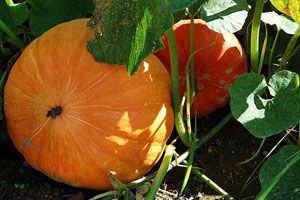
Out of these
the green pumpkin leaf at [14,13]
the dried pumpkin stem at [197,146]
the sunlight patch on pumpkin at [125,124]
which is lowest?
the dried pumpkin stem at [197,146]

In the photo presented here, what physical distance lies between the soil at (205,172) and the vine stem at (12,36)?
35cm

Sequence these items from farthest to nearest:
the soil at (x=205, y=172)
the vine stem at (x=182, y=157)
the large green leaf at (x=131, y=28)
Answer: the soil at (x=205, y=172) < the vine stem at (x=182, y=157) < the large green leaf at (x=131, y=28)

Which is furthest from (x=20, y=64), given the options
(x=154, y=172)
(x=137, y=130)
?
(x=154, y=172)

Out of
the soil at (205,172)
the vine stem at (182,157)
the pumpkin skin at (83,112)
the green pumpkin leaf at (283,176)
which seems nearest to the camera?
the green pumpkin leaf at (283,176)

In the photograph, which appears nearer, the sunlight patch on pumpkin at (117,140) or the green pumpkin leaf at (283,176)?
the green pumpkin leaf at (283,176)

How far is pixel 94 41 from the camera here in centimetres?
179

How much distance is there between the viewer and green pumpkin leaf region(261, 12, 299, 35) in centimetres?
190

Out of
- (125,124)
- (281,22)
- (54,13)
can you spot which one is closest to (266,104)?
(281,22)

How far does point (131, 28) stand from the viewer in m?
1.60

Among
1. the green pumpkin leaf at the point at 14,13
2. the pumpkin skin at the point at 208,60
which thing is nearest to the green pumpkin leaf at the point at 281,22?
the pumpkin skin at the point at 208,60

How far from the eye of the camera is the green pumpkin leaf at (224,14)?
1779 millimetres

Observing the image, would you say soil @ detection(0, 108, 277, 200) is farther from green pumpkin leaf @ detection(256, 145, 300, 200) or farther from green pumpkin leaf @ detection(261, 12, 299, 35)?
green pumpkin leaf @ detection(261, 12, 299, 35)

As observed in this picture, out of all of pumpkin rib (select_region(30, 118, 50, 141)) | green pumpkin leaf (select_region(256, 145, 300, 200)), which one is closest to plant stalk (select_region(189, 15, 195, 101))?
green pumpkin leaf (select_region(256, 145, 300, 200))

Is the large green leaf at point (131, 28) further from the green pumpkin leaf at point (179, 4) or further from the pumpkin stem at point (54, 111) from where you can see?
the pumpkin stem at point (54, 111)
